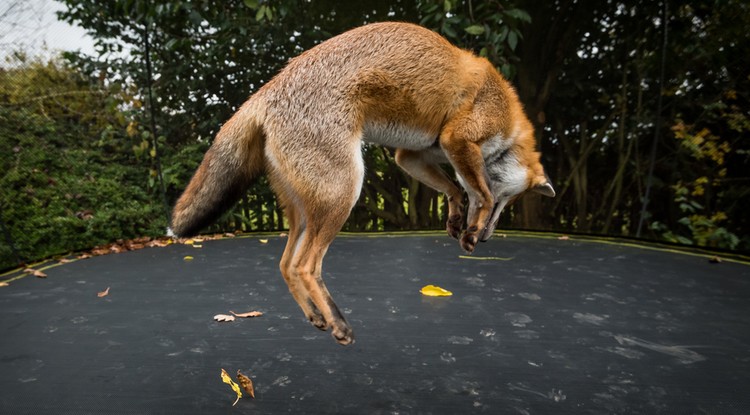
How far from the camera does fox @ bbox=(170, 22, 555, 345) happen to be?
1510 mm

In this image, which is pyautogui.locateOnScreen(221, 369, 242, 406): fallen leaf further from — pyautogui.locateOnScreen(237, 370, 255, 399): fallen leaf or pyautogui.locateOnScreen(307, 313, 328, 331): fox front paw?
pyautogui.locateOnScreen(307, 313, 328, 331): fox front paw

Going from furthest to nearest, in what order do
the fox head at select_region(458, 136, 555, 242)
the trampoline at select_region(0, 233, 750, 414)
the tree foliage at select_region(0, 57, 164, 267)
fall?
the tree foliage at select_region(0, 57, 164, 267) < the fox head at select_region(458, 136, 555, 242) < the trampoline at select_region(0, 233, 750, 414)

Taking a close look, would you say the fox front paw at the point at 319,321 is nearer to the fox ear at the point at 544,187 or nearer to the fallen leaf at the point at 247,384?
the fallen leaf at the point at 247,384

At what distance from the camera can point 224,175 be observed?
5.20ft

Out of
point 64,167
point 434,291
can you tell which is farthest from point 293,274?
point 64,167

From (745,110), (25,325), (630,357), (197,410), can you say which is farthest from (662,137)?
(25,325)

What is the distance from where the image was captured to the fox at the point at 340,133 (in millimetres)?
1510

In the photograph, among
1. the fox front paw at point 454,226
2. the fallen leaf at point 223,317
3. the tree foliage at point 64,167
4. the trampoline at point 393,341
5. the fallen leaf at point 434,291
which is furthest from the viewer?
the tree foliage at point 64,167

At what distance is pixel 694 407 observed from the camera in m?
1.42

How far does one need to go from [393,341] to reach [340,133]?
0.93 metres

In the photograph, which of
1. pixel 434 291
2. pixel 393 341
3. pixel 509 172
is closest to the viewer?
pixel 509 172

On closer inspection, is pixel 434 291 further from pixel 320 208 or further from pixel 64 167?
pixel 64 167

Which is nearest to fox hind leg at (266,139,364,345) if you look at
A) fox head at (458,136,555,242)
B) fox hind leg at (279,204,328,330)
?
fox hind leg at (279,204,328,330)

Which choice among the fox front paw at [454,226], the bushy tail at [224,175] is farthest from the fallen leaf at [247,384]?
the fox front paw at [454,226]
